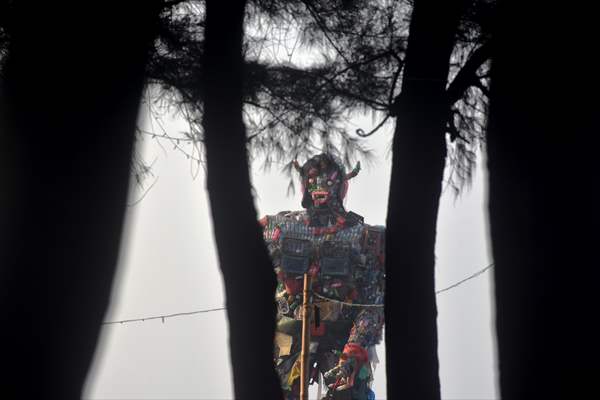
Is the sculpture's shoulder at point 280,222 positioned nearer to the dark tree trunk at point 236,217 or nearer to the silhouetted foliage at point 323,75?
the silhouetted foliage at point 323,75

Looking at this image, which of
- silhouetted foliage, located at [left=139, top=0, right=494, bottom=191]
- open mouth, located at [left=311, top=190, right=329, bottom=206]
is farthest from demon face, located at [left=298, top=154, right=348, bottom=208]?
silhouetted foliage, located at [left=139, top=0, right=494, bottom=191]

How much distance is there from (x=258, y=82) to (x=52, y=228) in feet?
7.03

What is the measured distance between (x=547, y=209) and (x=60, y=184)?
1859mm

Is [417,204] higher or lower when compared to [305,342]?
higher

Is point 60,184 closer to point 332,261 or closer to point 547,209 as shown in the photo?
point 547,209

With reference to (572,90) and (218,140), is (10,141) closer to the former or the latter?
(218,140)

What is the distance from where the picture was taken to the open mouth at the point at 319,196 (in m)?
10.9

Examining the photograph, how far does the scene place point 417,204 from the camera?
4.66 m

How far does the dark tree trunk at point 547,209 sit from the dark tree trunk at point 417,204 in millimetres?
844

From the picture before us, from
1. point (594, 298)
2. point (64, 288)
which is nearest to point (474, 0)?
point (594, 298)

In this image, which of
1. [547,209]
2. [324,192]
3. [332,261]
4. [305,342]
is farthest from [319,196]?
[547,209]

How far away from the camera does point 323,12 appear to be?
544 cm

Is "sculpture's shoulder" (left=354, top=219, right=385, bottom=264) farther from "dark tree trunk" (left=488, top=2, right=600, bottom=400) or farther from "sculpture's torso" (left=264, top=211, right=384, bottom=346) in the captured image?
"dark tree trunk" (left=488, top=2, right=600, bottom=400)

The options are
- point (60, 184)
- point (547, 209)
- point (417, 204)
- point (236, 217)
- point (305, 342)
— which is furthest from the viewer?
point (305, 342)
